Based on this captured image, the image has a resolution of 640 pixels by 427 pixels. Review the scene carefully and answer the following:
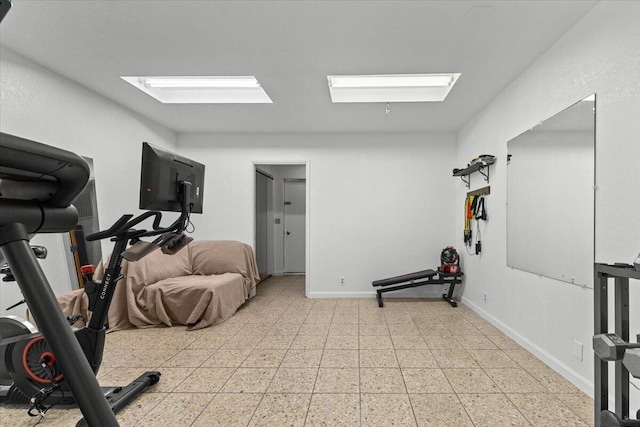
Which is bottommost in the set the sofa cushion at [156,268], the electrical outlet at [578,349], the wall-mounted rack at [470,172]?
the electrical outlet at [578,349]

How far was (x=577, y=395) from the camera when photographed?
228 cm

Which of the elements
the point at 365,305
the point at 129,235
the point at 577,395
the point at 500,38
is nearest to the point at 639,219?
the point at 577,395

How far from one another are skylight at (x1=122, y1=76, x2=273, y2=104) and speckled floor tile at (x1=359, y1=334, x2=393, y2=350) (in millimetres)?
2862

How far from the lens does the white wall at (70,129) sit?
8.94 ft

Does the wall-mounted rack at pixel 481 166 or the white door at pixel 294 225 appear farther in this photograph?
the white door at pixel 294 225

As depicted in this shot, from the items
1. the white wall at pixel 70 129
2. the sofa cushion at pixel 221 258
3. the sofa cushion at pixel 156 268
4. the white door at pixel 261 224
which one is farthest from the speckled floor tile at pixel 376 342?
the white door at pixel 261 224

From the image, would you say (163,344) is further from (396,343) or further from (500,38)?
(500,38)

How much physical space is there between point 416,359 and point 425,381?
395 mm

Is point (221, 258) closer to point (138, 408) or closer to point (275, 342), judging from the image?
point (275, 342)

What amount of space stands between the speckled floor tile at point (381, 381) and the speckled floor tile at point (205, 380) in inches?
40.8

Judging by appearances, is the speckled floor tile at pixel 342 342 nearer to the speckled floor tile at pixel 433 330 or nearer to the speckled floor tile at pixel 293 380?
the speckled floor tile at pixel 293 380

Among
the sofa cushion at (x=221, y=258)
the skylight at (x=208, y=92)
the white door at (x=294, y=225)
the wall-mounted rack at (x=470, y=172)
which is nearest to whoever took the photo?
the skylight at (x=208, y=92)

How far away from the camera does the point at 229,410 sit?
2.14 metres

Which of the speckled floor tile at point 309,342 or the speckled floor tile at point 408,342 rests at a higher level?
the speckled floor tile at point 408,342
